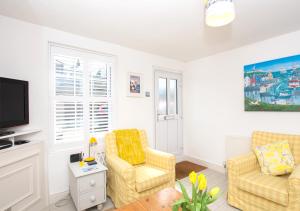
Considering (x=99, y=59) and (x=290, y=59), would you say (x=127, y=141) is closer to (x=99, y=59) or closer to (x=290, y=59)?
(x=99, y=59)

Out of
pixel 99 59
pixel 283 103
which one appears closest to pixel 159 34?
pixel 99 59

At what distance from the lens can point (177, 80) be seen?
12.2 ft

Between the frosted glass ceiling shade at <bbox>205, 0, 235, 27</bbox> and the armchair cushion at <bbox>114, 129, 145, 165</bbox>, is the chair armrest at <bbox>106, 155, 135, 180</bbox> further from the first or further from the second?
the frosted glass ceiling shade at <bbox>205, 0, 235, 27</bbox>

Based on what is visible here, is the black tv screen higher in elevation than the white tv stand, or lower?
higher

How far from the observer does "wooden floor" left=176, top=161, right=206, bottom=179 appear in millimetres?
3040

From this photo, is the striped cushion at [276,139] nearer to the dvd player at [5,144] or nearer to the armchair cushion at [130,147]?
the armchair cushion at [130,147]

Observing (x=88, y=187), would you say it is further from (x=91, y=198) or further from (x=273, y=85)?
(x=273, y=85)

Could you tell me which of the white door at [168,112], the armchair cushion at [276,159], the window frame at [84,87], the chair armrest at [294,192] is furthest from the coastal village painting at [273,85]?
the window frame at [84,87]

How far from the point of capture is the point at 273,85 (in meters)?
2.45

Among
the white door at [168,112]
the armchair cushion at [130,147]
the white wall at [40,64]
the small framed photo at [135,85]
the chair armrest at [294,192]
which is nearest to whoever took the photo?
the chair armrest at [294,192]

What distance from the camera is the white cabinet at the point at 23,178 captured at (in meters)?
1.59

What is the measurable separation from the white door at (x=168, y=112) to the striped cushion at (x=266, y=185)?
1.70 m

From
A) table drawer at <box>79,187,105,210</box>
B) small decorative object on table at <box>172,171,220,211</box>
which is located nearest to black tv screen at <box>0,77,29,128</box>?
table drawer at <box>79,187,105,210</box>

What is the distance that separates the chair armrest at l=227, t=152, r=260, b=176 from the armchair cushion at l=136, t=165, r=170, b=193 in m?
0.82
